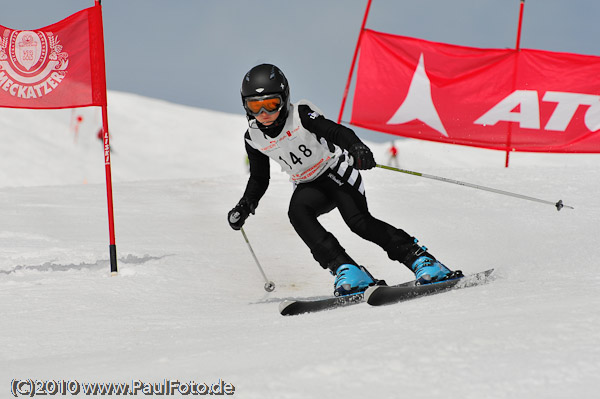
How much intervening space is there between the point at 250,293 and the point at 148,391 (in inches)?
114

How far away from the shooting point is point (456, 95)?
8.92 m

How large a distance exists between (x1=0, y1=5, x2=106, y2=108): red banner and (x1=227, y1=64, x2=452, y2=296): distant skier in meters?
1.92

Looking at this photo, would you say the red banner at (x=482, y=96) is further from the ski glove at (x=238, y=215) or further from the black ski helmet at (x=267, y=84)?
the black ski helmet at (x=267, y=84)

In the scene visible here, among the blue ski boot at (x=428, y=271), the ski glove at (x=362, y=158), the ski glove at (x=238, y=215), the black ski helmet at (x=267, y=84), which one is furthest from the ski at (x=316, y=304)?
the black ski helmet at (x=267, y=84)

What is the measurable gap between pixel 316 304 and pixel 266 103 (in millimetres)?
1219

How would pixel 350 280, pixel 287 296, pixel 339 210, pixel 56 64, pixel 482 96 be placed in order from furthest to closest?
pixel 482 96, pixel 56 64, pixel 287 296, pixel 339 210, pixel 350 280

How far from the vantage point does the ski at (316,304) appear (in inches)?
138

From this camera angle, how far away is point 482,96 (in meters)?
8.95

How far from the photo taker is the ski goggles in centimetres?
374

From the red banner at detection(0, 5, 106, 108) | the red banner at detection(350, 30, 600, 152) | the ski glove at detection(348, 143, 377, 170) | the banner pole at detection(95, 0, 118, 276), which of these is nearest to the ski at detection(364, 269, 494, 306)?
the ski glove at detection(348, 143, 377, 170)

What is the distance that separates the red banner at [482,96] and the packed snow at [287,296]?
0.61 metres

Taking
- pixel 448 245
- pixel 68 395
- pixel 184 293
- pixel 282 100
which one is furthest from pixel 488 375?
pixel 448 245

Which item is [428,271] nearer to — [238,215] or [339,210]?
[339,210]

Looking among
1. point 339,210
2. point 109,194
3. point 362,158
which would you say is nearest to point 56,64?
point 109,194
